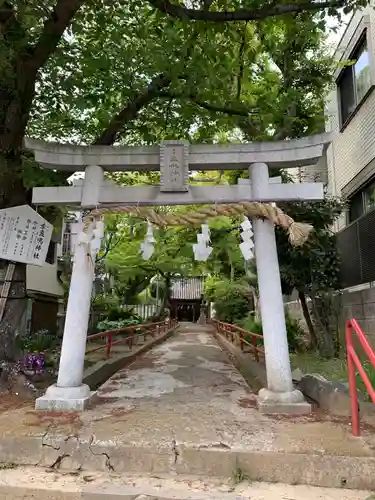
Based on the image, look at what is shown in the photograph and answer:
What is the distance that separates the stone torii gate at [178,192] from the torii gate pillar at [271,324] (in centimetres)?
1

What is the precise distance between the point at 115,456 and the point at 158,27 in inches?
299

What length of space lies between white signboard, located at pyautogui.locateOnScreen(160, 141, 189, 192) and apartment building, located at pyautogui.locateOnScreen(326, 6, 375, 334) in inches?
182

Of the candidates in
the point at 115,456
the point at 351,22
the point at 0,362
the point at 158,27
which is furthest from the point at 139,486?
the point at 351,22

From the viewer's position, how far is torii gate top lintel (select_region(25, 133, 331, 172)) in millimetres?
6480

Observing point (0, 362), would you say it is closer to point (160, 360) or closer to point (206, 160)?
point (206, 160)

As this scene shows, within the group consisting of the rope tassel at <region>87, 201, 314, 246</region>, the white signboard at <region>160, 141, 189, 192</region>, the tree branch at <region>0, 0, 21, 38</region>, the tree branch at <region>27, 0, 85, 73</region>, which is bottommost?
the rope tassel at <region>87, 201, 314, 246</region>

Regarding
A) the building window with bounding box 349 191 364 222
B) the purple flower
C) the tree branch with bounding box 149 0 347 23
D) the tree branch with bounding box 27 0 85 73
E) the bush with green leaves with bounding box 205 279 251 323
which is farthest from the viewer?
the bush with green leaves with bounding box 205 279 251 323

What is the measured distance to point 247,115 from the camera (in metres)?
8.65

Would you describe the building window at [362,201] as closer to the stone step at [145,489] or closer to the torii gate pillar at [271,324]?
the torii gate pillar at [271,324]

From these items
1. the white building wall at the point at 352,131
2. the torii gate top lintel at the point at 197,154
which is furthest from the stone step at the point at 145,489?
the white building wall at the point at 352,131

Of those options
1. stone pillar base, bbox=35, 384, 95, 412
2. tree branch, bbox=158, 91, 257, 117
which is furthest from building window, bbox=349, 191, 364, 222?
stone pillar base, bbox=35, 384, 95, 412

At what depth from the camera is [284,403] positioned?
18.9ft

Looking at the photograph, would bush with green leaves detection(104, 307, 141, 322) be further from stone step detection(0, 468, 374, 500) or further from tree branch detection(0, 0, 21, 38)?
stone step detection(0, 468, 374, 500)

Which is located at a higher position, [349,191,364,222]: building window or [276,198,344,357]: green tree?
[349,191,364,222]: building window
